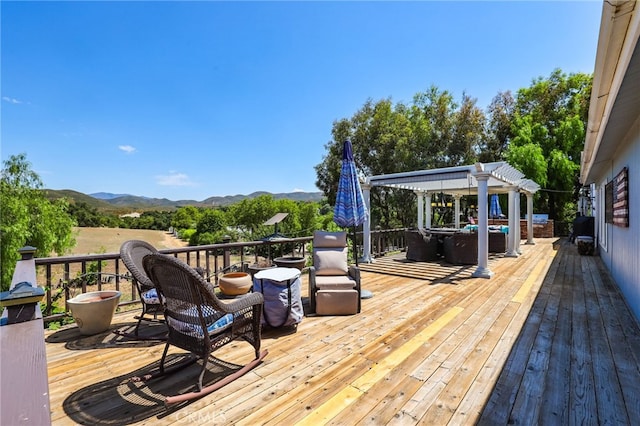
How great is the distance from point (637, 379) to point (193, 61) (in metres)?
10.8

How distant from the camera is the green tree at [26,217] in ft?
24.9

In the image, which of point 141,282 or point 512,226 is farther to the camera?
point 512,226

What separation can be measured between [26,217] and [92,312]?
755 centimetres

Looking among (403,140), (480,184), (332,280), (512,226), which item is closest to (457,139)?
(403,140)

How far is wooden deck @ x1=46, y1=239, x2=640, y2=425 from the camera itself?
1967mm

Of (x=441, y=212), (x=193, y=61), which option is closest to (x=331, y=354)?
(x=193, y=61)

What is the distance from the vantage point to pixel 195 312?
227cm

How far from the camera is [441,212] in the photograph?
54.1 feet

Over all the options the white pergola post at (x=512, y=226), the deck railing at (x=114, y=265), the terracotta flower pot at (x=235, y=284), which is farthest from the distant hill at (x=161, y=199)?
the terracotta flower pot at (x=235, y=284)

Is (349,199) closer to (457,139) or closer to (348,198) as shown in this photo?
(348,198)

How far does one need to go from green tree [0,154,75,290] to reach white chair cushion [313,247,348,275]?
8.29 metres

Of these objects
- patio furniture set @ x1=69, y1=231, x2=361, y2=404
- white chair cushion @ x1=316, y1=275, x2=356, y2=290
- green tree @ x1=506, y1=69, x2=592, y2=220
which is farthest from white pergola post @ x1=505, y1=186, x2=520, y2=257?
green tree @ x1=506, y1=69, x2=592, y2=220

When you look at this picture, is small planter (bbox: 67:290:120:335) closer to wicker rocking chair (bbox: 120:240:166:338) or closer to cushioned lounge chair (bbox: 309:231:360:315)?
wicker rocking chair (bbox: 120:240:166:338)

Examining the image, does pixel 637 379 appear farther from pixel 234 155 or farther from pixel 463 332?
pixel 234 155
